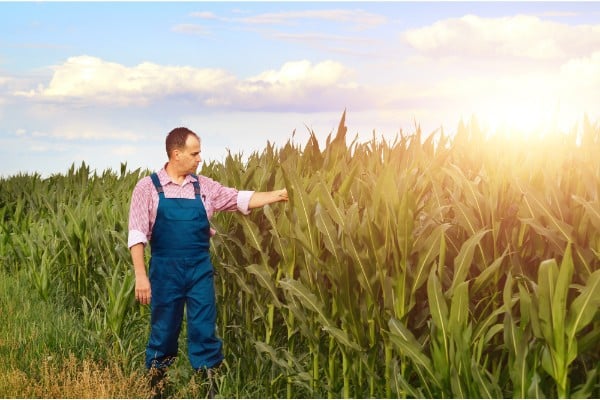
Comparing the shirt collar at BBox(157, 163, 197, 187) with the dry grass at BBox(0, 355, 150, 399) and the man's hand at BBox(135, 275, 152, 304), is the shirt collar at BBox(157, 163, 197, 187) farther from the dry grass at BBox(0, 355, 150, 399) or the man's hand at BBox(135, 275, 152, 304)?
the dry grass at BBox(0, 355, 150, 399)

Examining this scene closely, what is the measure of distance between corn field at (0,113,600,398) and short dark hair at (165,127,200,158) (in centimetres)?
59

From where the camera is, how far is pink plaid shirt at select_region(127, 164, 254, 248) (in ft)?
17.3

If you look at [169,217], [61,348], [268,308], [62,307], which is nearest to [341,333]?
[268,308]

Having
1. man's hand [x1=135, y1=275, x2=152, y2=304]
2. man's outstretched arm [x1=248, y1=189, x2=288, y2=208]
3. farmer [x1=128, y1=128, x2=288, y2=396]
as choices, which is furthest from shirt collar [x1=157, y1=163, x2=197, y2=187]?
man's hand [x1=135, y1=275, x2=152, y2=304]

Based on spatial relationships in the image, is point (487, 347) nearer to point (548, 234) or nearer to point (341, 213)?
point (548, 234)

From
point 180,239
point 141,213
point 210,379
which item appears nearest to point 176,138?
point 141,213

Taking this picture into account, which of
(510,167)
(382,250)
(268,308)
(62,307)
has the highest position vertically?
(510,167)

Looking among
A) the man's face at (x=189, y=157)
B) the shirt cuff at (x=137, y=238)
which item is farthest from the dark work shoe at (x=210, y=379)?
the man's face at (x=189, y=157)

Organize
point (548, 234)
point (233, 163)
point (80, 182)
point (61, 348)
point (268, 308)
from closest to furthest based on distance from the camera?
point (548, 234), point (268, 308), point (233, 163), point (61, 348), point (80, 182)

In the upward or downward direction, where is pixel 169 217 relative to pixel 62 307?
upward

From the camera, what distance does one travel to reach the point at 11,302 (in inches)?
321

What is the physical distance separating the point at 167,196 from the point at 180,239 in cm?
33

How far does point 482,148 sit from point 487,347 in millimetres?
2587

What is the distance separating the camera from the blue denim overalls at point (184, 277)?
208 inches
